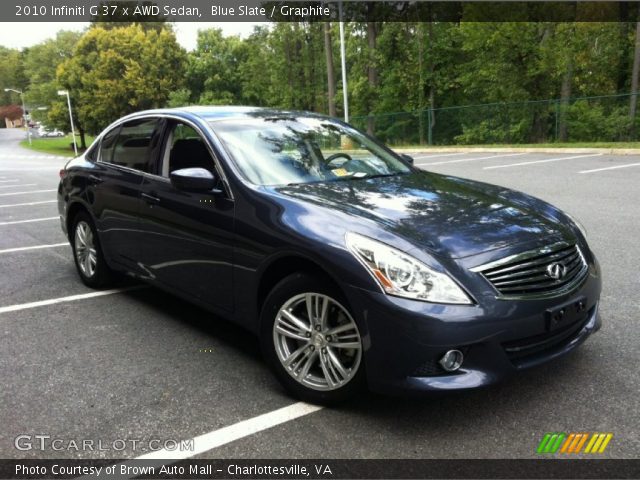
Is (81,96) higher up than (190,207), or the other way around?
(81,96)

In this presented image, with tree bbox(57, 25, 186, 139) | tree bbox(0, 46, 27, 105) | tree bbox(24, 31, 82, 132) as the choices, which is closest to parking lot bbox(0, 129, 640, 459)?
tree bbox(57, 25, 186, 139)

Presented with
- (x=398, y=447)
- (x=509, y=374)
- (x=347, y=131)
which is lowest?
(x=398, y=447)

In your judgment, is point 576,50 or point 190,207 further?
point 576,50

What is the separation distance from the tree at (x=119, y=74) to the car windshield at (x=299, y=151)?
5436 centimetres

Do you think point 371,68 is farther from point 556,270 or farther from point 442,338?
point 442,338

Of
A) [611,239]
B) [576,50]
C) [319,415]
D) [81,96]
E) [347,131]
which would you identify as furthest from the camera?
[81,96]

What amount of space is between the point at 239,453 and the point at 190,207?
5.58ft

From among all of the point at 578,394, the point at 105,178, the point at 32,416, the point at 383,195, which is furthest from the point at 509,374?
the point at 105,178

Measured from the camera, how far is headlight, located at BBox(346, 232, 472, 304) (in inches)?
102

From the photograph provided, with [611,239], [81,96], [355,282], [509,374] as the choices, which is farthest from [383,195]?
[81,96]

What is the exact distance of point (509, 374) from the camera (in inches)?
105

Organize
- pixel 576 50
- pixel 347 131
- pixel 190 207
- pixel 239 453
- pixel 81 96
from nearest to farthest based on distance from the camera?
pixel 239 453 < pixel 190 207 < pixel 347 131 < pixel 576 50 < pixel 81 96

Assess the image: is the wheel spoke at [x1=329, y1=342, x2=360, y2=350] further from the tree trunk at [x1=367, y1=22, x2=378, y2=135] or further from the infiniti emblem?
the tree trunk at [x1=367, y1=22, x2=378, y2=135]

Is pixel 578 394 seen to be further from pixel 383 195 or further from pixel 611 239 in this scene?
pixel 611 239
